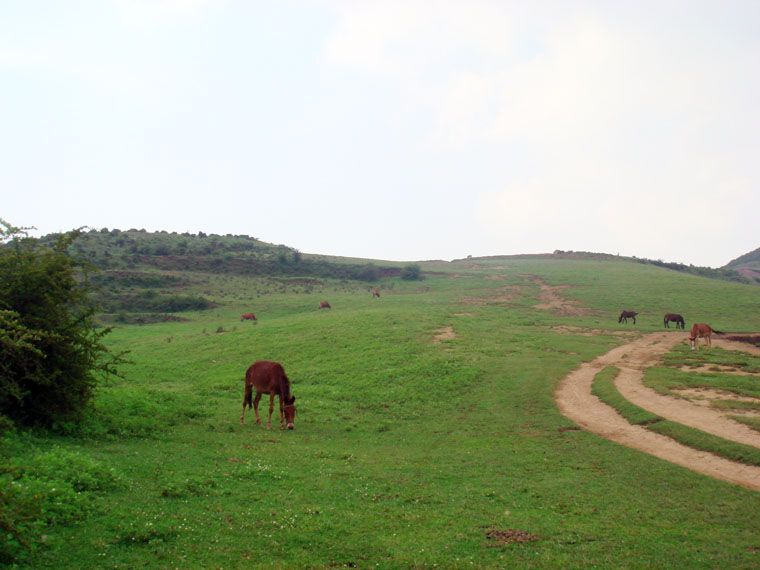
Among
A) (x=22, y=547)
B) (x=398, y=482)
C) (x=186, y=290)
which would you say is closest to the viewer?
(x=22, y=547)

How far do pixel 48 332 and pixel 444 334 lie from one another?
27.6 m

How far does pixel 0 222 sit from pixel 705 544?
58.1 ft

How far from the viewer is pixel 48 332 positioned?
15180 millimetres

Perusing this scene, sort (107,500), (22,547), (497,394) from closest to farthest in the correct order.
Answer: (22,547), (107,500), (497,394)

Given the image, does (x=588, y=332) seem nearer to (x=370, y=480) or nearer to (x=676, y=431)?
(x=676, y=431)

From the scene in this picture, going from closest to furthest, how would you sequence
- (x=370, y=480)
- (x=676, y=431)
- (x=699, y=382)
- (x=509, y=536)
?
(x=509, y=536)
(x=370, y=480)
(x=676, y=431)
(x=699, y=382)

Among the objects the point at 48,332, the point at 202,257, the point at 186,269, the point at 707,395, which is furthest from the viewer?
the point at 202,257

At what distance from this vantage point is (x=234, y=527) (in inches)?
395

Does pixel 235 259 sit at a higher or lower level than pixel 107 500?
higher

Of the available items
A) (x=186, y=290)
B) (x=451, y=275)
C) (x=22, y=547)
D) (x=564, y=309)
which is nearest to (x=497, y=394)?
(x=22, y=547)

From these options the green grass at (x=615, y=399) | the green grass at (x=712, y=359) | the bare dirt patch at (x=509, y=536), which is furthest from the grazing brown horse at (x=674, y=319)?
the bare dirt patch at (x=509, y=536)

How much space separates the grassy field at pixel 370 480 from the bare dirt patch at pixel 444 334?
3.15 metres

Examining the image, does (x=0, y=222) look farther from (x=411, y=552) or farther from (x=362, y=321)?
(x=362, y=321)

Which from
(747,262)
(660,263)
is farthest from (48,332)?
(747,262)
